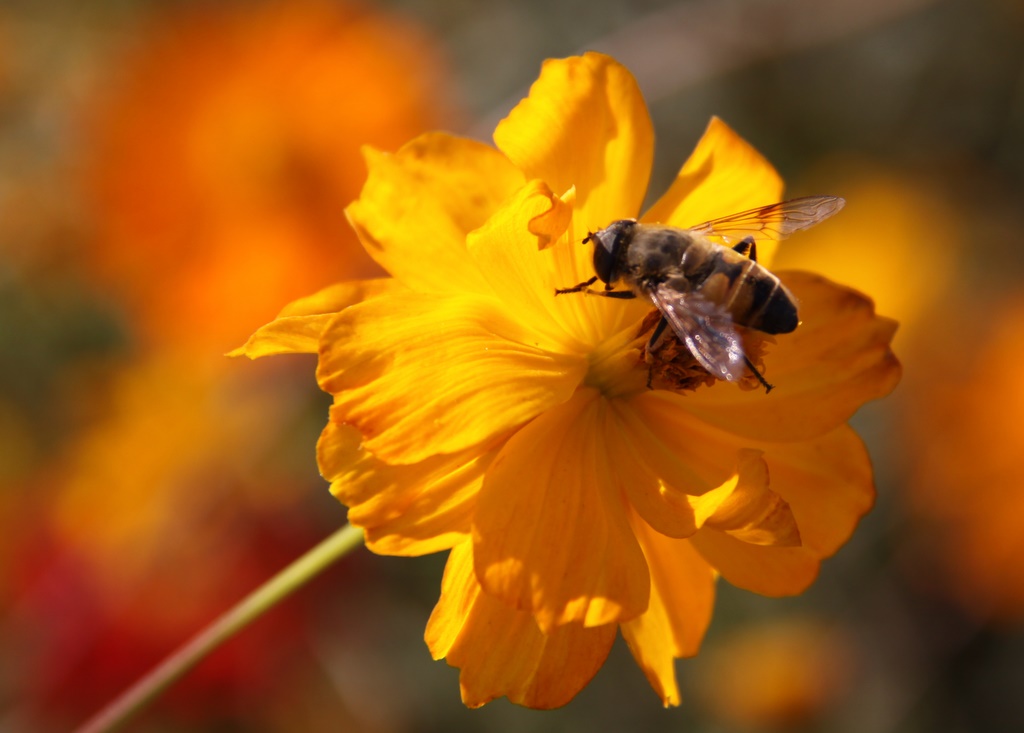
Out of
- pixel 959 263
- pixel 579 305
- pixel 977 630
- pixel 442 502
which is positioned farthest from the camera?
pixel 959 263

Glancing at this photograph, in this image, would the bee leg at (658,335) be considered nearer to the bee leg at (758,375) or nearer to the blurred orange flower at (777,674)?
the bee leg at (758,375)

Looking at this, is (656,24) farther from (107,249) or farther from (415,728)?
(415,728)

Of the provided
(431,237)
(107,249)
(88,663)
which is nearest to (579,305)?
(431,237)

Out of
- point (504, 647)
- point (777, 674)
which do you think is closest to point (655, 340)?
point (504, 647)

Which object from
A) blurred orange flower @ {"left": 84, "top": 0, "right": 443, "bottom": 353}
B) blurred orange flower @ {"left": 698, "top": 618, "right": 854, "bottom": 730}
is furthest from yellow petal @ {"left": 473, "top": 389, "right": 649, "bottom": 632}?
blurred orange flower @ {"left": 698, "top": 618, "right": 854, "bottom": 730}

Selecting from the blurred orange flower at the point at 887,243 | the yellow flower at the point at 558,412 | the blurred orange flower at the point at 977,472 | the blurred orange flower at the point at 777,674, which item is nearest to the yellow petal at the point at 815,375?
the yellow flower at the point at 558,412

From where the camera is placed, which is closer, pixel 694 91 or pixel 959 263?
pixel 959 263

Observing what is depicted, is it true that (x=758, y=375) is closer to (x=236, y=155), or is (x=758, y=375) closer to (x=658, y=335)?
(x=658, y=335)
